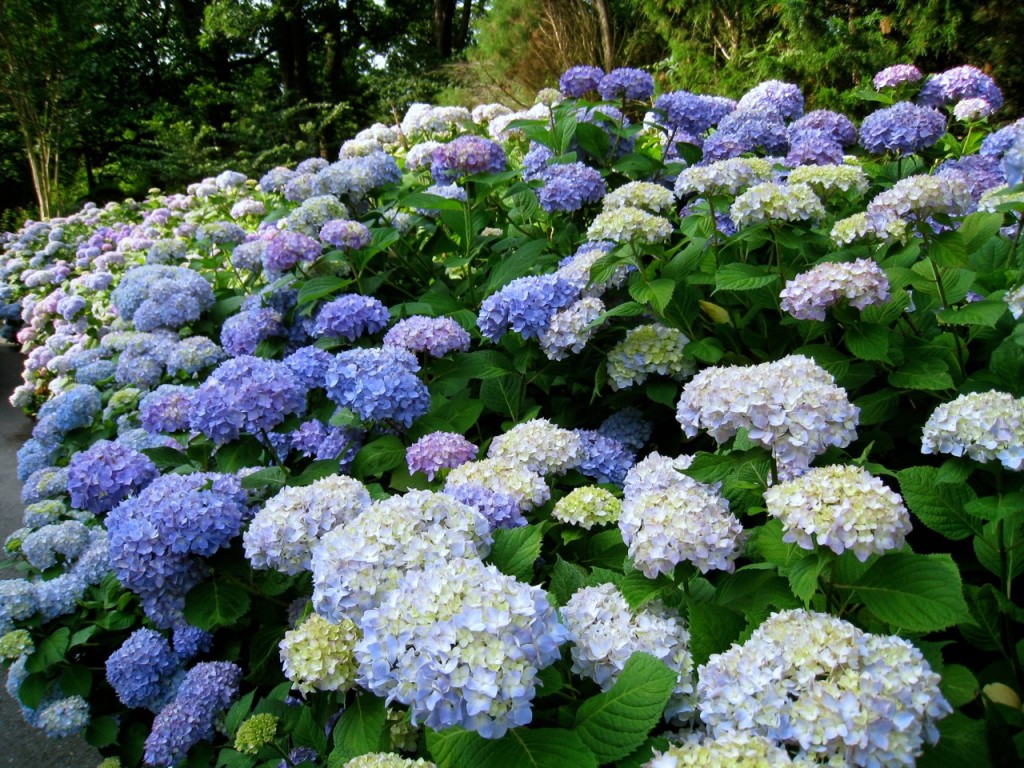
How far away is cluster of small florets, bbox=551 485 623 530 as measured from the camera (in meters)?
1.53

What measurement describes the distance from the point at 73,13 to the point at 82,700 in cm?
1510

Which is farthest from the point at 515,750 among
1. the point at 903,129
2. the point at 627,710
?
the point at 903,129

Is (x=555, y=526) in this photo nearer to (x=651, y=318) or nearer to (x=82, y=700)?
(x=651, y=318)

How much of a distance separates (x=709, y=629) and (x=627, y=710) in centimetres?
20

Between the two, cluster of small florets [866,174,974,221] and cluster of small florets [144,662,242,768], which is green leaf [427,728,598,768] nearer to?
cluster of small florets [144,662,242,768]

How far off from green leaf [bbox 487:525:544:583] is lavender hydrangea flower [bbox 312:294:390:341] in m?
1.30

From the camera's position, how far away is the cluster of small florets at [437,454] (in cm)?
186

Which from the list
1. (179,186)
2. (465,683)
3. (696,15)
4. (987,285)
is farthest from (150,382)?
(179,186)

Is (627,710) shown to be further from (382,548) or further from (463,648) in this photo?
(382,548)

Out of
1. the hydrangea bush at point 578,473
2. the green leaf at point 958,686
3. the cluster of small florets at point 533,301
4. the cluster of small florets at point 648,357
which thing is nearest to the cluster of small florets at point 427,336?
the hydrangea bush at point 578,473

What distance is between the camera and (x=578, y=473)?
6.25 ft

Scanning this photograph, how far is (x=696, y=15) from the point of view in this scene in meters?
8.34

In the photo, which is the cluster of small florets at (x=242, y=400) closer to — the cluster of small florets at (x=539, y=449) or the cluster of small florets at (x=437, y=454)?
the cluster of small florets at (x=437, y=454)

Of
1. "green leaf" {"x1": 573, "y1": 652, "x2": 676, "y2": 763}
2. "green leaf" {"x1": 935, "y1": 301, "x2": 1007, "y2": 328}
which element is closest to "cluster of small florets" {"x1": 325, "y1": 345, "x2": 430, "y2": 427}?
"green leaf" {"x1": 573, "y1": 652, "x2": 676, "y2": 763}
